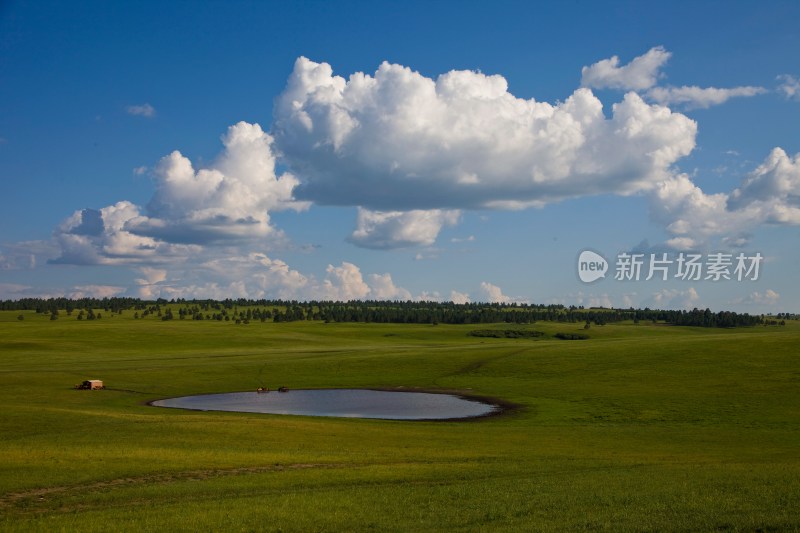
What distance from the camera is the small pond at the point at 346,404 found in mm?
71438

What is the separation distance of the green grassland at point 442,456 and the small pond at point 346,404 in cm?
536

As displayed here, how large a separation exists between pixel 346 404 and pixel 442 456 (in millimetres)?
41388

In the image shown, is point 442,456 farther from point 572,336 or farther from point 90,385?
point 572,336

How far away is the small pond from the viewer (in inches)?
2813

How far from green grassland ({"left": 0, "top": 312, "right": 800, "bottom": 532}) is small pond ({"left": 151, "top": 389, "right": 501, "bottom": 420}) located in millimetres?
5359

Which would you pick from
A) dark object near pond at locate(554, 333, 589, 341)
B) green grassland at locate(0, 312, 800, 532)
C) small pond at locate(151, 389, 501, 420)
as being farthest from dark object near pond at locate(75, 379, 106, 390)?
dark object near pond at locate(554, 333, 589, 341)

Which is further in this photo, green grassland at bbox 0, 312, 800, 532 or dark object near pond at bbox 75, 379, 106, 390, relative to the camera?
dark object near pond at bbox 75, 379, 106, 390

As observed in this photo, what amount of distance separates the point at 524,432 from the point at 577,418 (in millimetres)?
12977

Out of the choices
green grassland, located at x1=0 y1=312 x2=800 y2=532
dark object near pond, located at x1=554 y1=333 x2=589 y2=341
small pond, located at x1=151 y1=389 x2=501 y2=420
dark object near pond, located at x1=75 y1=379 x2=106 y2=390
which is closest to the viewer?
green grassland, located at x1=0 y1=312 x2=800 y2=532

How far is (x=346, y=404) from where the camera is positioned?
80188 millimetres

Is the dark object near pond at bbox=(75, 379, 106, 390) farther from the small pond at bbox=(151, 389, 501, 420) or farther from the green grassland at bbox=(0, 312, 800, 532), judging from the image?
the small pond at bbox=(151, 389, 501, 420)

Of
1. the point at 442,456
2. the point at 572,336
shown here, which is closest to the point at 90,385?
the point at 442,456

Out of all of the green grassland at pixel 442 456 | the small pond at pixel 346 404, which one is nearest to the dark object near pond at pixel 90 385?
the green grassland at pixel 442 456

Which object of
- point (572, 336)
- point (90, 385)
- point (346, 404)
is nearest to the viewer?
point (346, 404)
